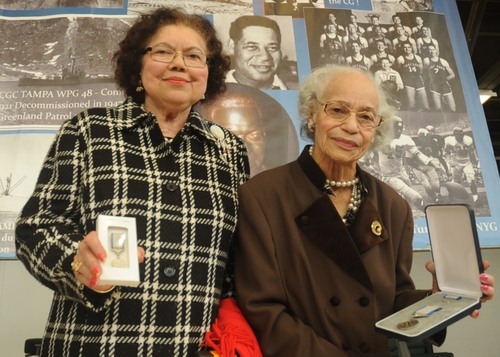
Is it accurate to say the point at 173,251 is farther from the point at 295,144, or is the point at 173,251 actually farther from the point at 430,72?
the point at 430,72

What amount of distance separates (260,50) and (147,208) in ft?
7.17

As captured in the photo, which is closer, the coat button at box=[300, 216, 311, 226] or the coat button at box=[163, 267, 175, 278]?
the coat button at box=[163, 267, 175, 278]

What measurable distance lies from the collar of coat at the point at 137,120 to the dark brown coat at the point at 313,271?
0.28 metres

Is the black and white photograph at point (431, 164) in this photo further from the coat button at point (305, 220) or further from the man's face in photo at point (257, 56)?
the coat button at point (305, 220)

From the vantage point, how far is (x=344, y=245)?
1.60 metres

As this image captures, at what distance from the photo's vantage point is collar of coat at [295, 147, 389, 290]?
1593mm

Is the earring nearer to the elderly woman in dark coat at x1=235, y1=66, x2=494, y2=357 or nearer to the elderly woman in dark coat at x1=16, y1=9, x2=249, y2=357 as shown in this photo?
the elderly woman in dark coat at x1=16, y1=9, x2=249, y2=357

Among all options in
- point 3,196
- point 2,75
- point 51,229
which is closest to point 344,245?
point 51,229

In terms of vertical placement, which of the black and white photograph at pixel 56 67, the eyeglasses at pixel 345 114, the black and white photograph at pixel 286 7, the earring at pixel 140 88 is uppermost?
the black and white photograph at pixel 286 7

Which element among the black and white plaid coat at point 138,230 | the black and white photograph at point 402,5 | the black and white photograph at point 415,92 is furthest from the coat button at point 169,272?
the black and white photograph at point 402,5

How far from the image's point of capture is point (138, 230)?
1444 millimetres

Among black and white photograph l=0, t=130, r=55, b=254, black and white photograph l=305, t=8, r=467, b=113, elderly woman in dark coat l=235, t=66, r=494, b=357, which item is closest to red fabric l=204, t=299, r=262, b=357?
elderly woman in dark coat l=235, t=66, r=494, b=357

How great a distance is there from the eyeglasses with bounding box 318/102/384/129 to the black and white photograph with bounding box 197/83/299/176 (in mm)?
1322

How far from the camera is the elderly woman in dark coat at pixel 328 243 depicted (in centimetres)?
152
